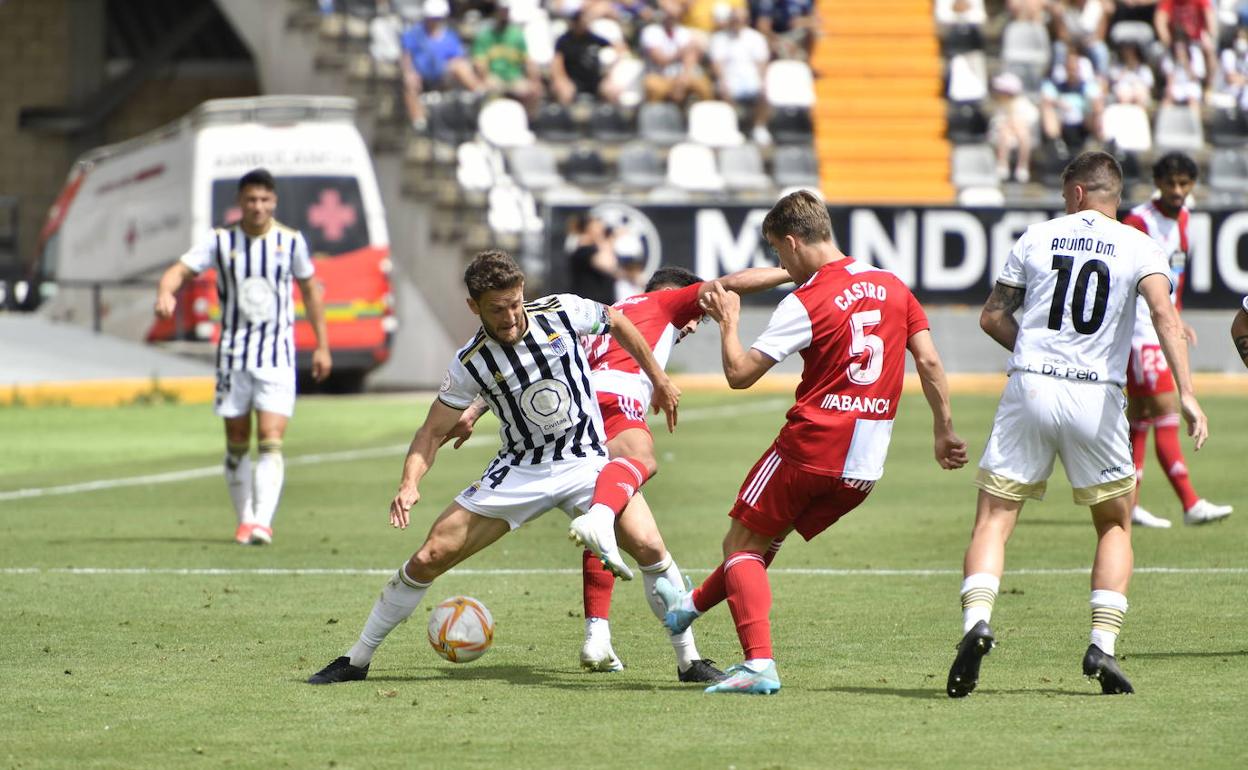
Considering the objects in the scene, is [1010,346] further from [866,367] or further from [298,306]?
[298,306]

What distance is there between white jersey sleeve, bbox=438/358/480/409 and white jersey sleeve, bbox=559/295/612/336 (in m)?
0.42

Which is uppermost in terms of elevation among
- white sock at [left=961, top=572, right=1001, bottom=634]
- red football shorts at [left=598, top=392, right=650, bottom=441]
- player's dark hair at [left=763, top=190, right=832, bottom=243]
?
player's dark hair at [left=763, top=190, right=832, bottom=243]

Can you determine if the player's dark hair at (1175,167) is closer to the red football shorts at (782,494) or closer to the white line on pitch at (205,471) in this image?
the red football shorts at (782,494)

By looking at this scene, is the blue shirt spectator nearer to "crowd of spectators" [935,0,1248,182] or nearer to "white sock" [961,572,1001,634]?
"crowd of spectators" [935,0,1248,182]

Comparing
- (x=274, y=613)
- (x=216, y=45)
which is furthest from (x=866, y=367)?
(x=216, y=45)

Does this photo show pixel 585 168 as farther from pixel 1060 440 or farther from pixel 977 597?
pixel 977 597

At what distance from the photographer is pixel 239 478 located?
41.2ft

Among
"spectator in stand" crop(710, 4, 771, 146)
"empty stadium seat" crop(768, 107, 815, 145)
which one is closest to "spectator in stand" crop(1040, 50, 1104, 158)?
"empty stadium seat" crop(768, 107, 815, 145)

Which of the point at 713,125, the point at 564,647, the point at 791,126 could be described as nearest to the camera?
the point at 564,647

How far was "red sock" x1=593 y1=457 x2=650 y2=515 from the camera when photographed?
7.53 m

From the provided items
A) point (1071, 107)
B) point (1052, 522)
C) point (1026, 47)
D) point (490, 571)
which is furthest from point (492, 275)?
point (1026, 47)

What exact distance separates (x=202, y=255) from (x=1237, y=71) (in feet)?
77.0

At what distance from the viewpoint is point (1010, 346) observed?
774cm

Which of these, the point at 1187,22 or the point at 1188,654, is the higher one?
the point at 1187,22
